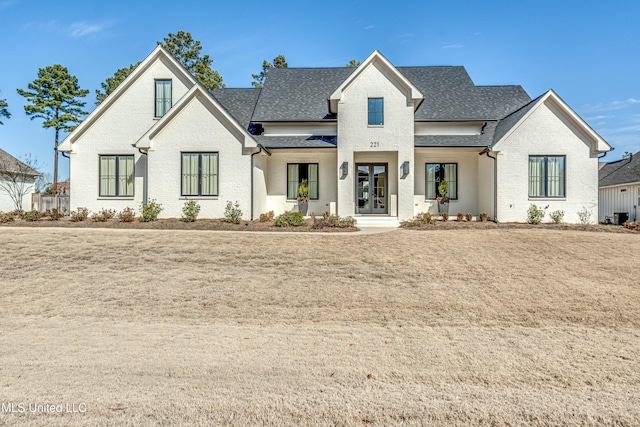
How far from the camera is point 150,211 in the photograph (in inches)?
652

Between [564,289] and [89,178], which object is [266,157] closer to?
[89,178]

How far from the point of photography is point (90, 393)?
438 cm

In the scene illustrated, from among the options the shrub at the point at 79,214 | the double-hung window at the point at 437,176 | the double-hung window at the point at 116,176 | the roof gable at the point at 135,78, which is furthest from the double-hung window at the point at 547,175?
the shrub at the point at 79,214

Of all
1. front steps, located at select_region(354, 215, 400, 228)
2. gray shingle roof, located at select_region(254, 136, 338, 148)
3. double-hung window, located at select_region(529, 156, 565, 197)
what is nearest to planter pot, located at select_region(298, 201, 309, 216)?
gray shingle roof, located at select_region(254, 136, 338, 148)

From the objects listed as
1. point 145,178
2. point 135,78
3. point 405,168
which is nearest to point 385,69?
point 405,168

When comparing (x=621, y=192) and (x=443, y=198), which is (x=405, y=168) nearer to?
(x=443, y=198)

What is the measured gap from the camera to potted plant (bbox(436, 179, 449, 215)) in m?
19.7

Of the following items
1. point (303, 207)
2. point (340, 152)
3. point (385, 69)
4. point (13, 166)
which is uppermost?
point (385, 69)

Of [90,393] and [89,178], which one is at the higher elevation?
[89,178]

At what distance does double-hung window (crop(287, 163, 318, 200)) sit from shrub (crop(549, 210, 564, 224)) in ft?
37.4

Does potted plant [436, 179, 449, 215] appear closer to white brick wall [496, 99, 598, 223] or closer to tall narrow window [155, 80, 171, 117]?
white brick wall [496, 99, 598, 223]

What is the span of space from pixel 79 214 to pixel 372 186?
47.6ft

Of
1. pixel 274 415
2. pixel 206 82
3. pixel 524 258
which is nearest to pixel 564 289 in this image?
pixel 524 258

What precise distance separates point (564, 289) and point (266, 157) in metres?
15.0
